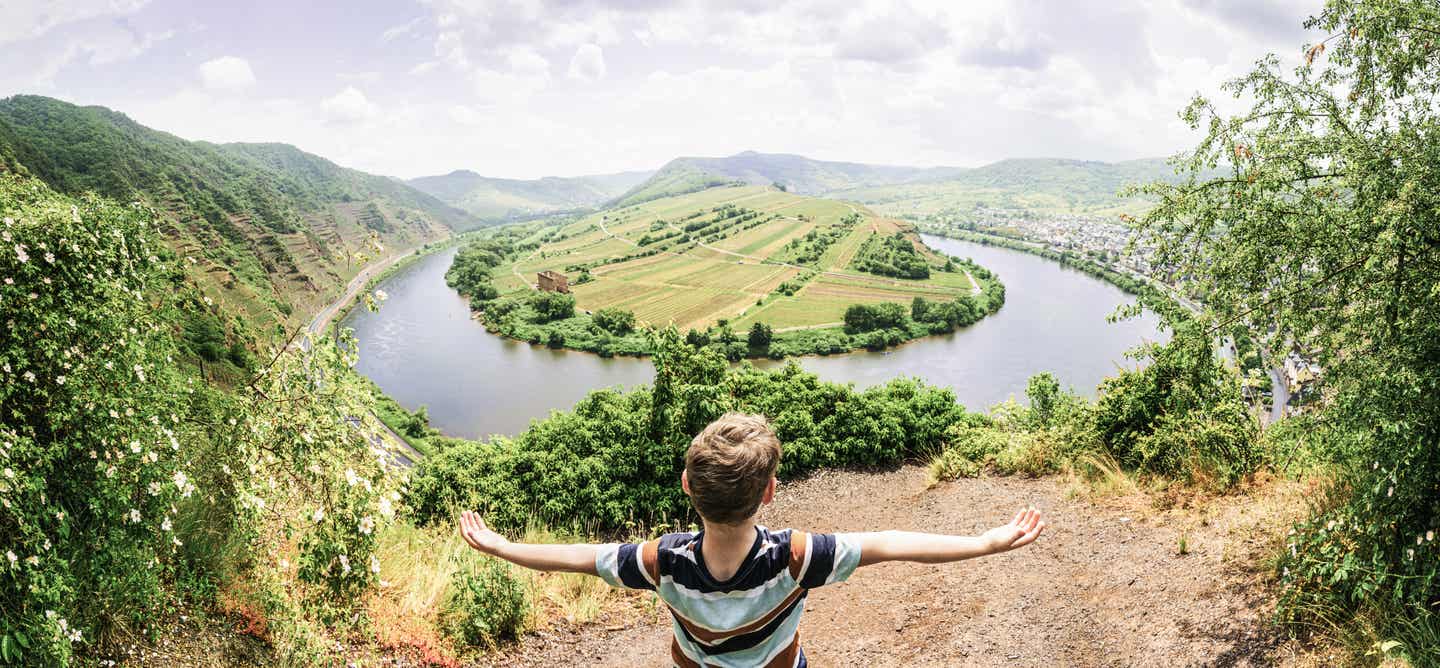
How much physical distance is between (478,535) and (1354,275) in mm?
6332

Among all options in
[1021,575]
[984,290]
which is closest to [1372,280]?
[1021,575]

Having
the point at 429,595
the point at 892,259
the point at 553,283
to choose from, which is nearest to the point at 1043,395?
the point at 429,595

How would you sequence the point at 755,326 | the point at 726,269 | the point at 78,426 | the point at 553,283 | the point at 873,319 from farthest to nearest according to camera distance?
the point at 726,269 < the point at 553,283 < the point at 873,319 < the point at 755,326 < the point at 78,426

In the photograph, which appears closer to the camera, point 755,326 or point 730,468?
point 730,468

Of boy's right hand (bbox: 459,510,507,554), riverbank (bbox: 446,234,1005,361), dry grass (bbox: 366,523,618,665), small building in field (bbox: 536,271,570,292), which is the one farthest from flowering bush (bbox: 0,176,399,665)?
small building in field (bbox: 536,271,570,292)

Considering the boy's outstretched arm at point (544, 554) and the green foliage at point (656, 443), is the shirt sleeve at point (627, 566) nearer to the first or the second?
the boy's outstretched arm at point (544, 554)

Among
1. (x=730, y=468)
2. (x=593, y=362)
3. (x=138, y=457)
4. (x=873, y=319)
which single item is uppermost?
(x=730, y=468)

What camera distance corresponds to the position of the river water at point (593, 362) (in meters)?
56.0

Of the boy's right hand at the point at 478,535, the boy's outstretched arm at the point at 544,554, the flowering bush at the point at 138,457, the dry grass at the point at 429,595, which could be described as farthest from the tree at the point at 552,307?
the boy's outstretched arm at the point at 544,554

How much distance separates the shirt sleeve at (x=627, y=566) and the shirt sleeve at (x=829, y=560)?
1.64 ft

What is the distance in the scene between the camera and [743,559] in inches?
76.4

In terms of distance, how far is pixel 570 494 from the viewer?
38.3ft

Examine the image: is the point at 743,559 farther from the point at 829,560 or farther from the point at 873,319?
the point at 873,319

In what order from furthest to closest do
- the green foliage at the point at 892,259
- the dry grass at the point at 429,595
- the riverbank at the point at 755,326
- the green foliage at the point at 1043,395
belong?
the green foliage at the point at 892,259, the riverbank at the point at 755,326, the green foliage at the point at 1043,395, the dry grass at the point at 429,595
